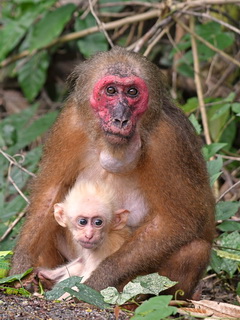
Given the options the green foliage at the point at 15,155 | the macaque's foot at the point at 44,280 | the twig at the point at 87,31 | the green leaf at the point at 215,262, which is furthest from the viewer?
the twig at the point at 87,31

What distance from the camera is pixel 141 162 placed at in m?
6.47

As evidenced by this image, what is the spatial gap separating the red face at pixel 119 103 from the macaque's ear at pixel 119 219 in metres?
0.67

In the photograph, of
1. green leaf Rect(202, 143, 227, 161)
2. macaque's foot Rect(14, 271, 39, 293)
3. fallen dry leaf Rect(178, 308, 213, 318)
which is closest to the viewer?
fallen dry leaf Rect(178, 308, 213, 318)

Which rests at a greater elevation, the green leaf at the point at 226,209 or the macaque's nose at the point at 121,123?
the macaque's nose at the point at 121,123

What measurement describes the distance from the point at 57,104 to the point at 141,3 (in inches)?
109

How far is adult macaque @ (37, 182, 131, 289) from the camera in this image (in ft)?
20.9

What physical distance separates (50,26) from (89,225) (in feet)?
18.0

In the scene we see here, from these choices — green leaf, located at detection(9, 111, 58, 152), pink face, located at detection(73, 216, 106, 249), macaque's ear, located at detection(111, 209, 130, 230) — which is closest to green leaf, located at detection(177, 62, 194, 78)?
green leaf, located at detection(9, 111, 58, 152)

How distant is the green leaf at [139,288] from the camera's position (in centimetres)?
573

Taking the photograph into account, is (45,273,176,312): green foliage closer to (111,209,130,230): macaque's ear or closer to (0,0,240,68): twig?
(111,209,130,230): macaque's ear

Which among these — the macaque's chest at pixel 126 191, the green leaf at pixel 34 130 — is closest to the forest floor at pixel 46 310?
the macaque's chest at pixel 126 191

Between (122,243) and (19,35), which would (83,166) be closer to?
(122,243)

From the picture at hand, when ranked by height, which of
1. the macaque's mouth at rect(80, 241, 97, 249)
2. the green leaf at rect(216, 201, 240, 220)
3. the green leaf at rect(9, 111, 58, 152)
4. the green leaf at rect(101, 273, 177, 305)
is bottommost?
the green leaf at rect(101, 273, 177, 305)

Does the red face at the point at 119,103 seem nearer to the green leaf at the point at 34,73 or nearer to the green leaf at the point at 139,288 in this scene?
the green leaf at the point at 139,288
